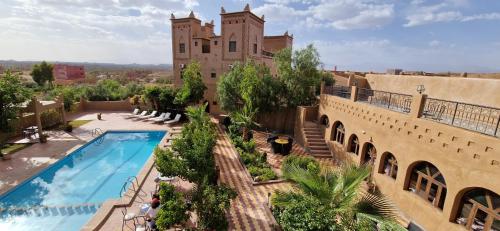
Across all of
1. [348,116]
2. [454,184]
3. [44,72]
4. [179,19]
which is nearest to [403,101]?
[348,116]

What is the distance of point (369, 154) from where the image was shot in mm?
13461

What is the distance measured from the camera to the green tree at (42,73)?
58125 millimetres

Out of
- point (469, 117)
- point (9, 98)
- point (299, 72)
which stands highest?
point (299, 72)

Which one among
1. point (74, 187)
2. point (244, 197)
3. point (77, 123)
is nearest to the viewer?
point (244, 197)

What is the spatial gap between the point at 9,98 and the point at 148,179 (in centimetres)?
989

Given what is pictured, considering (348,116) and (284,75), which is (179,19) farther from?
(348,116)

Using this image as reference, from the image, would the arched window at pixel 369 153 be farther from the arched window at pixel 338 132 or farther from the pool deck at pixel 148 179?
the pool deck at pixel 148 179

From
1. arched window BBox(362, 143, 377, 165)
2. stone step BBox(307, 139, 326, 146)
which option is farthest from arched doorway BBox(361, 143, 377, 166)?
stone step BBox(307, 139, 326, 146)

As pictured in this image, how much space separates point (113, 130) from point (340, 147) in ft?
60.2

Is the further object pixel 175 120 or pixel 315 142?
pixel 175 120

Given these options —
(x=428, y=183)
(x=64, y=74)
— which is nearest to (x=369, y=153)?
(x=428, y=183)

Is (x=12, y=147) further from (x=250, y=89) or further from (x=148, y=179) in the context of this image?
(x=250, y=89)

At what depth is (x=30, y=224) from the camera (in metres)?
9.41

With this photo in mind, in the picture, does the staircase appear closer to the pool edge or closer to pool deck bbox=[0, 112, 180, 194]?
the pool edge
